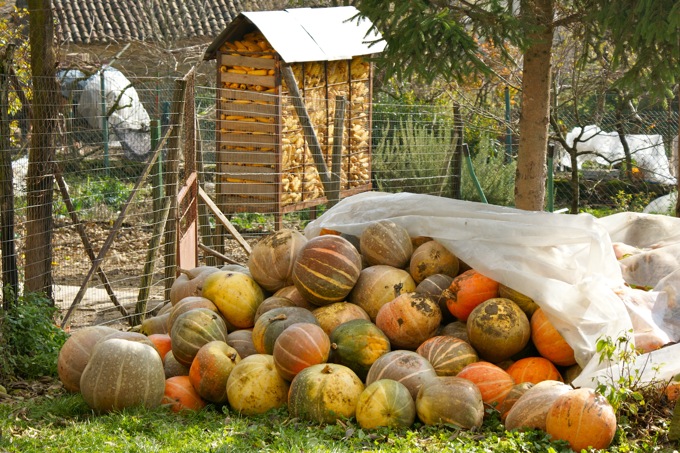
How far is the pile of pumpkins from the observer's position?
4617 mm

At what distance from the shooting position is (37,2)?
6.91 metres

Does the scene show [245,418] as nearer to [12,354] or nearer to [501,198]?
[12,354]

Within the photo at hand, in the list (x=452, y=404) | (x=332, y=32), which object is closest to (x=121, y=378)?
(x=452, y=404)

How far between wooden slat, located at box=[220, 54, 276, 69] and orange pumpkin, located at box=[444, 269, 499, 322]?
5.13 metres

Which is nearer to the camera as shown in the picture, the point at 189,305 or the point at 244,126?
the point at 189,305

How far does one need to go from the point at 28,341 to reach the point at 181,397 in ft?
5.45

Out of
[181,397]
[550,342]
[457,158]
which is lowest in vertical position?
[181,397]

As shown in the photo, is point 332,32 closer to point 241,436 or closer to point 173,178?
point 173,178

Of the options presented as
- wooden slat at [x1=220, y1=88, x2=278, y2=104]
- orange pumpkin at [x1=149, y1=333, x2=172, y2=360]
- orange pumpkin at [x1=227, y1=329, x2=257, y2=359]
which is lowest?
orange pumpkin at [x1=149, y1=333, x2=172, y2=360]

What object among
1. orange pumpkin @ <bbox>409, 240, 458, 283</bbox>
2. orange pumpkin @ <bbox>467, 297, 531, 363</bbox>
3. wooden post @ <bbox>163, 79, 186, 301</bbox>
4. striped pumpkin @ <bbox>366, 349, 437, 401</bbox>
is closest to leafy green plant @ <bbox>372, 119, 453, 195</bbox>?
wooden post @ <bbox>163, 79, 186, 301</bbox>

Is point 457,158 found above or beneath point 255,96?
beneath

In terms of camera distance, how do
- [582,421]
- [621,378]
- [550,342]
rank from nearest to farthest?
[582,421] → [621,378] → [550,342]

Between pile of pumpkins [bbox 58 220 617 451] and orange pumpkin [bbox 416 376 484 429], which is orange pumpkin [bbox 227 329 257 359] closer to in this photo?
pile of pumpkins [bbox 58 220 617 451]

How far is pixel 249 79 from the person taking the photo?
9.87 m
